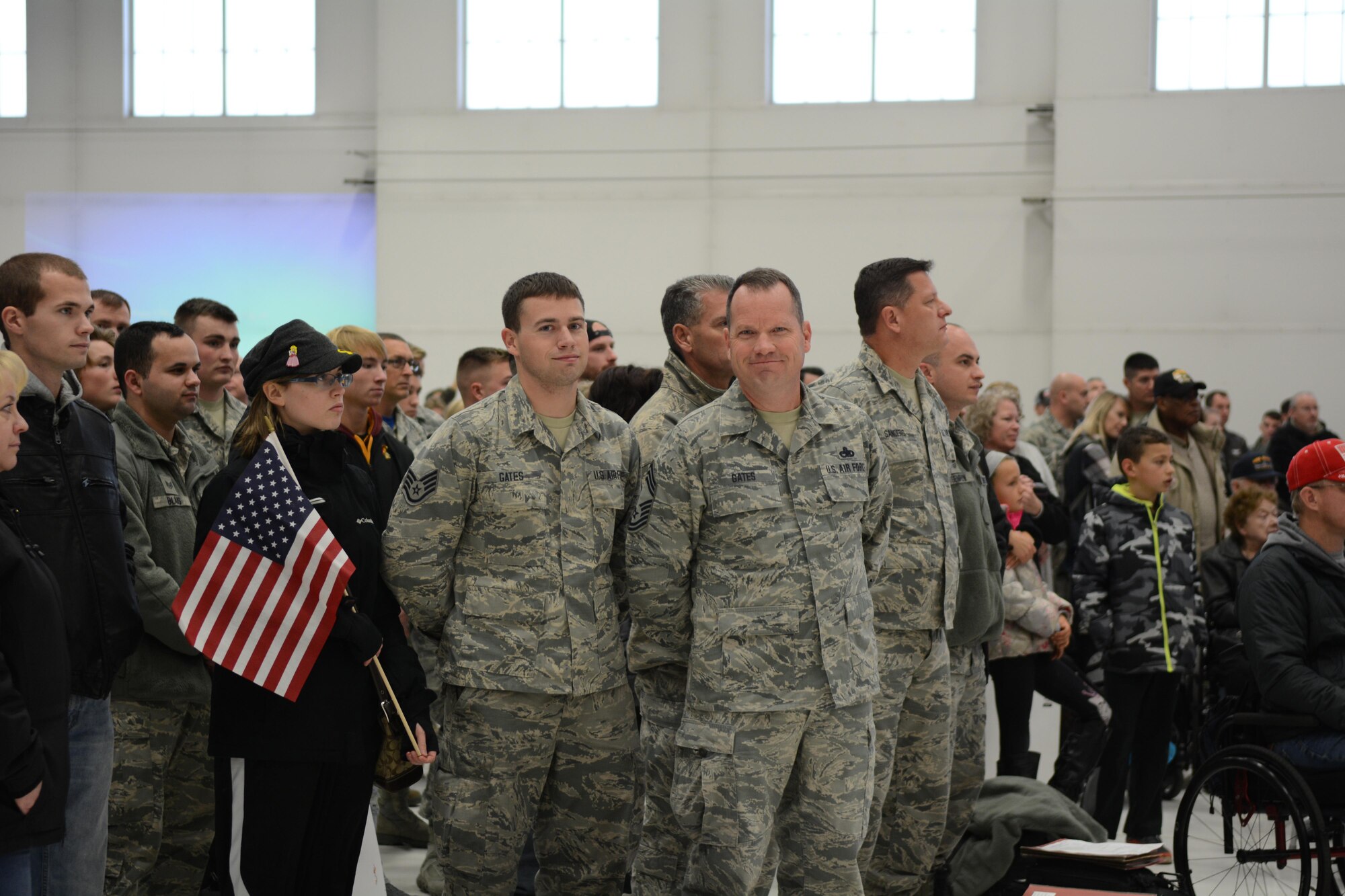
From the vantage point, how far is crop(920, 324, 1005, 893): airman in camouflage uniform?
403cm

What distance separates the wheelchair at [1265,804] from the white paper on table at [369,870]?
2583 mm

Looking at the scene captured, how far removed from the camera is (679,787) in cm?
309

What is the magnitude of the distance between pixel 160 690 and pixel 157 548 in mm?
419

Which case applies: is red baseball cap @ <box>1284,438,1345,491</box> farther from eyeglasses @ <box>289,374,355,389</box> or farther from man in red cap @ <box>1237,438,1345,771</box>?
eyeglasses @ <box>289,374,355,389</box>

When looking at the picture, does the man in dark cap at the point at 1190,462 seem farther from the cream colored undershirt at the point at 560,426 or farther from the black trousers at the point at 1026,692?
the cream colored undershirt at the point at 560,426

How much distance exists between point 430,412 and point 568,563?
392 cm

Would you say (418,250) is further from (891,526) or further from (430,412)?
(891,526)

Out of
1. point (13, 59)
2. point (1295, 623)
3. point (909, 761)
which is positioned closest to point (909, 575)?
point (909, 761)

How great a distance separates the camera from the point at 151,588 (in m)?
3.44

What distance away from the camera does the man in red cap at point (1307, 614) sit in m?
3.95

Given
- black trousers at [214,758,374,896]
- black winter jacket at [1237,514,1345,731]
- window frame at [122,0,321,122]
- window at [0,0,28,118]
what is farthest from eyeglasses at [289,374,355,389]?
window at [0,0,28,118]

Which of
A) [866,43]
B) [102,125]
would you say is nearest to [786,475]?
[866,43]

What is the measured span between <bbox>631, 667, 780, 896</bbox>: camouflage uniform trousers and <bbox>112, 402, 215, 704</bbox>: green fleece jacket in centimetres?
128

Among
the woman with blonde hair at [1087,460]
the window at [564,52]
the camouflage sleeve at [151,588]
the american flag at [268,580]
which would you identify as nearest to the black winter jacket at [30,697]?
the american flag at [268,580]
